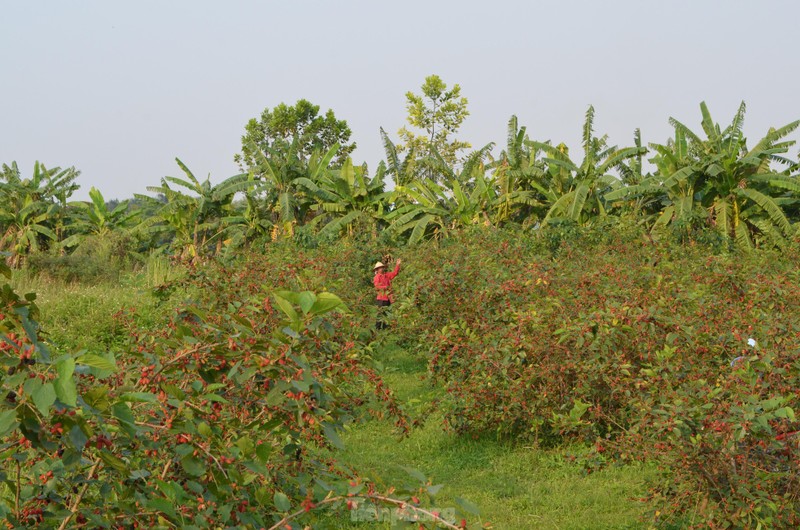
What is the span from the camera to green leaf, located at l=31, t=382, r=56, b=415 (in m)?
1.53

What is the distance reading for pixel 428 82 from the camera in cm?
3238

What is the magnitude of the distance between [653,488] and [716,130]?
1562 centimetres

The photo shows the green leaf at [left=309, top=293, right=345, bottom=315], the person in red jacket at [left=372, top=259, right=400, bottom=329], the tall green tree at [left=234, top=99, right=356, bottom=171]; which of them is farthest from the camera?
the tall green tree at [left=234, top=99, right=356, bottom=171]

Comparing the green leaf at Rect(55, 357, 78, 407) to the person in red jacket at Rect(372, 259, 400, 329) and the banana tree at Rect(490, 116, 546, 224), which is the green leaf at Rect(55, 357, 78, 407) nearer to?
the person in red jacket at Rect(372, 259, 400, 329)

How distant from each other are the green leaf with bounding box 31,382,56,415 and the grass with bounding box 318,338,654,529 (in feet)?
9.54

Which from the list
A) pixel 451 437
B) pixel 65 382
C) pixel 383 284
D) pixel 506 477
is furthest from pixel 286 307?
pixel 383 284

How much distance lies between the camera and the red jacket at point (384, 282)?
1216 cm

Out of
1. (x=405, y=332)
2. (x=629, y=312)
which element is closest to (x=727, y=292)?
(x=629, y=312)

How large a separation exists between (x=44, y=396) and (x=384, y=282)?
1112cm

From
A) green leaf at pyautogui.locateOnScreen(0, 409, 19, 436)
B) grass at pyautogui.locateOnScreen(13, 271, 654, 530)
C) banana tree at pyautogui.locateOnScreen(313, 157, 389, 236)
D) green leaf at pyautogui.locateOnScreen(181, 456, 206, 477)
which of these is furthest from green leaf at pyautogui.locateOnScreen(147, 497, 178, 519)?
banana tree at pyautogui.locateOnScreen(313, 157, 389, 236)

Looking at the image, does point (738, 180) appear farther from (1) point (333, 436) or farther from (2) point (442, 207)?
(1) point (333, 436)

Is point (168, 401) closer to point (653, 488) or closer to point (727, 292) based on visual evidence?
point (653, 488)

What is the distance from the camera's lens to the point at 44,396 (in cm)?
155

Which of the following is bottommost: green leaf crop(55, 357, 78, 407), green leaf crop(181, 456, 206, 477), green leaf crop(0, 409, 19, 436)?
green leaf crop(181, 456, 206, 477)
